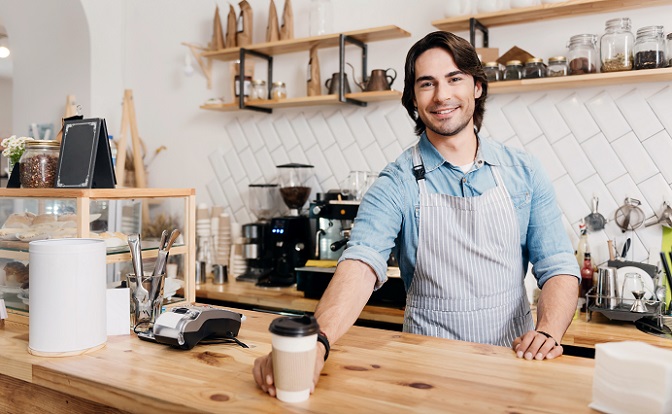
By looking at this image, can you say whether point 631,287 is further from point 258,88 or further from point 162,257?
point 258,88

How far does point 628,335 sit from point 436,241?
97 cm

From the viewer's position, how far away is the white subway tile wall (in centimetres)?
290

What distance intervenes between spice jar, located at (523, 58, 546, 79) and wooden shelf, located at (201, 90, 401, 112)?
0.66 m

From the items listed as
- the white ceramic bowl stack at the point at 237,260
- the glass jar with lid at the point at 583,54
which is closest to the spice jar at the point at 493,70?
the glass jar with lid at the point at 583,54

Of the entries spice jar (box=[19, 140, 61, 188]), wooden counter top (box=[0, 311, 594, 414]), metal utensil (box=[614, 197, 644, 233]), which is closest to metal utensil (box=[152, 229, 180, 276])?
wooden counter top (box=[0, 311, 594, 414])

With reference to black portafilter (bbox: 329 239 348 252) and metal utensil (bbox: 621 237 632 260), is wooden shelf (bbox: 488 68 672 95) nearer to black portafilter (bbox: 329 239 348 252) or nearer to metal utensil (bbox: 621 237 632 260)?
metal utensil (bbox: 621 237 632 260)

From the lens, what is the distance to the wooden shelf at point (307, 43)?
3.36 meters

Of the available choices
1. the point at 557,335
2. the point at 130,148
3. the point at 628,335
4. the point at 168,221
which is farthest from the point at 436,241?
the point at 130,148

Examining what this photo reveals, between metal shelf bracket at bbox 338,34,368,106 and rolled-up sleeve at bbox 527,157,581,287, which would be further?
metal shelf bracket at bbox 338,34,368,106

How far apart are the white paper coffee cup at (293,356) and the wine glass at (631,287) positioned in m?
1.81

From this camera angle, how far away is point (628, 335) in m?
2.38

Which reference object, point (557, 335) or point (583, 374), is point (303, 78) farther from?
point (583, 374)

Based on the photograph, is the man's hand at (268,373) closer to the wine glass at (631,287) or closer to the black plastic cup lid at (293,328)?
the black plastic cup lid at (293,328)

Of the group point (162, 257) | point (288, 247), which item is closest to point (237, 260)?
point (288, 247)
